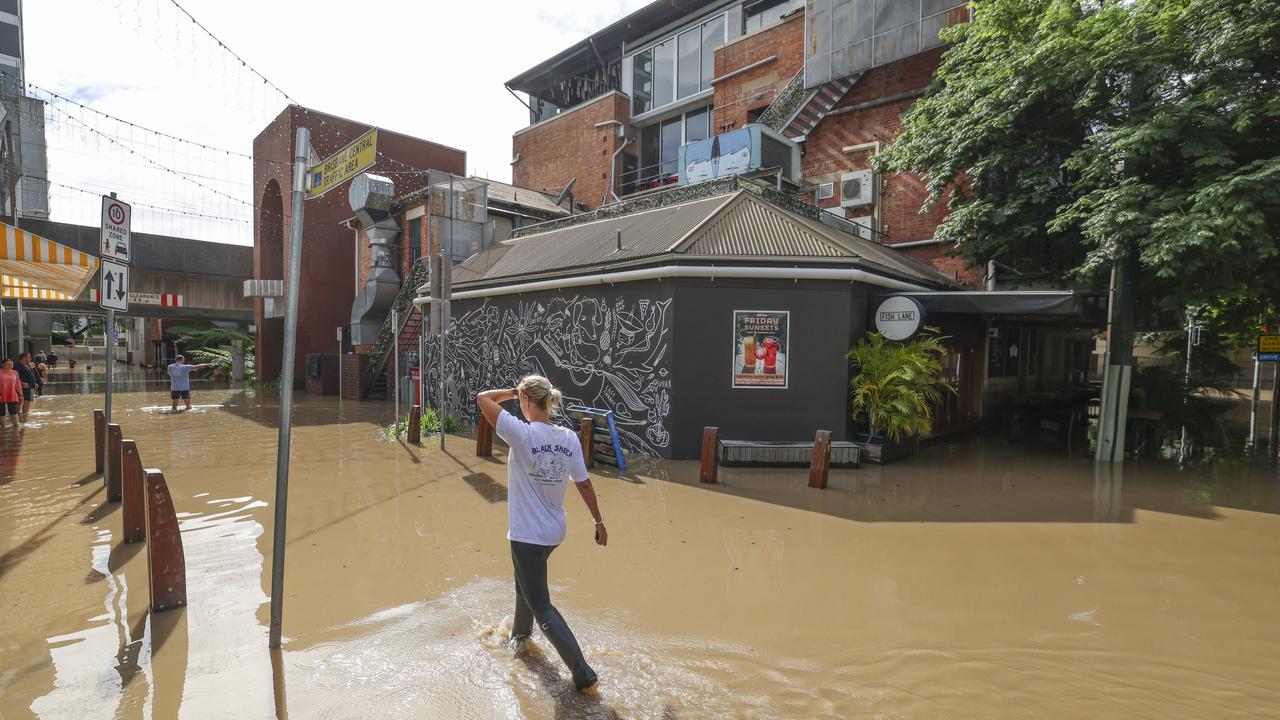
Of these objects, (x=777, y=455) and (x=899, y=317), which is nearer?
(x=777, y=455)

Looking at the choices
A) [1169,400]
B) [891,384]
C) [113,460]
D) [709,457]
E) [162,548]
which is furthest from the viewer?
[1169,400]

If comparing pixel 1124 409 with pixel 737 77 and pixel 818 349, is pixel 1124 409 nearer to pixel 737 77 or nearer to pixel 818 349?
pixel 818 349

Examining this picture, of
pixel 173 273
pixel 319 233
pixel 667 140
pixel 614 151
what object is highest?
pixel 667 140

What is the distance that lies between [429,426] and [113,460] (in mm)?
5415

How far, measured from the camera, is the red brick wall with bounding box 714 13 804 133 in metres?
20.4

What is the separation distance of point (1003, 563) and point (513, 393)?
4.89 metres

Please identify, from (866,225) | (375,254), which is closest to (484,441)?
(866,225)

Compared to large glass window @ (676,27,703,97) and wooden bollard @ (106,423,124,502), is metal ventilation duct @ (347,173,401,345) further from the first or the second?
wooden bollard @ (106,423,124,502)

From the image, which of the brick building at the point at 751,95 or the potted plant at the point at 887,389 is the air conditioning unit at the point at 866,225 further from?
the potted plant at the point at 887,389

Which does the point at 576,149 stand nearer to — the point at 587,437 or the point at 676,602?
the point at 587,437

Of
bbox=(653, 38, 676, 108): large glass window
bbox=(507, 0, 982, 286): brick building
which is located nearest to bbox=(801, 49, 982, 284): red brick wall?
bbox=(507, 0, 982, 286): brick building

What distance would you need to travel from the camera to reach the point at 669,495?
8.20m

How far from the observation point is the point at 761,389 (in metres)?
10.5

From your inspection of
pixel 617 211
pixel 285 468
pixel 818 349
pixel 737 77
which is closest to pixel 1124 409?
pixel 818 349
